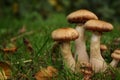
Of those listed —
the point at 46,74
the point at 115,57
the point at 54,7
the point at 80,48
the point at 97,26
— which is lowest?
the point at 46,74

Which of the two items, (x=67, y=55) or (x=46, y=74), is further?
(x=67, y=55)

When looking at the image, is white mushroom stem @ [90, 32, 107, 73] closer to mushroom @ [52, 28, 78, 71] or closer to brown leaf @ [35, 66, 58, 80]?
mushroom @ [52, 28, 78, 71]

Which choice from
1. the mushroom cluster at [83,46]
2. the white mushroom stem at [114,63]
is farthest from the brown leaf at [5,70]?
the white mushroom stem at [114,63]

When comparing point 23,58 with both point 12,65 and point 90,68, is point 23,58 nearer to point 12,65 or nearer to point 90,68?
point 12,65

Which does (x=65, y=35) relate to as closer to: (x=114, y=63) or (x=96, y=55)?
(x=96, y=55)

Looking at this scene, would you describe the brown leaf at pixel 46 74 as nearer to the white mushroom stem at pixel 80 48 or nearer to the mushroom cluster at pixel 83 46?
the mushroom cluster at pixel 83 46

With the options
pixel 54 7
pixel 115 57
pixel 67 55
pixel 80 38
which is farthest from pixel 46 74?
pixel 54 7

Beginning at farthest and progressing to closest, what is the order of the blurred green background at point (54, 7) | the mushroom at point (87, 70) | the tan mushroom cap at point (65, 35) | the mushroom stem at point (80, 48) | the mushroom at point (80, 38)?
the blurred green background at point (54, 7) < the mushroom stem at point (80, 48) < the mushroom at point (80, 38) < the mushroom at point (87, 70) < the tan mushroom cap at point (65, 35)

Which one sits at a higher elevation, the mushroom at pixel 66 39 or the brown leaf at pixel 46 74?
the mushroom at pixel 66 39
